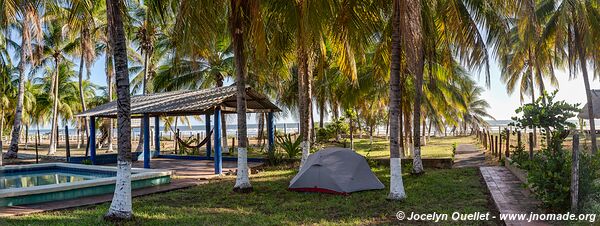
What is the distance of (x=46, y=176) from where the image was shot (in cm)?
1395

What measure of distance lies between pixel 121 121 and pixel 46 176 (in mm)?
9052

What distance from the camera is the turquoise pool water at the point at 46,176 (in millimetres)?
12484

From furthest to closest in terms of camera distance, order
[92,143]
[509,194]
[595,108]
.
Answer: [595,108], [92,143], [509,194]

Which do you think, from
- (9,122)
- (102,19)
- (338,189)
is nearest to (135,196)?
(338,189)

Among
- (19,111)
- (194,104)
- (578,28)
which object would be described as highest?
(578,28)

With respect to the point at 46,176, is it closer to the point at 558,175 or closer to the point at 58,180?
the point at 58,180

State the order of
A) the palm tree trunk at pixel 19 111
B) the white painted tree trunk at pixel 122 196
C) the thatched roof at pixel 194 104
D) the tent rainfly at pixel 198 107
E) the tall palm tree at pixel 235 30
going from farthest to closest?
the palm tree trunk at pixel 19 111
the thatched roof at pixel 194 104
the tent rainfly at pixel 198 107
the tall palm tree at pixel 235 30
the white painted tree trunk at pixel 122 196

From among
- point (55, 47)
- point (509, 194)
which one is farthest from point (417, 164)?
point (55, 47)

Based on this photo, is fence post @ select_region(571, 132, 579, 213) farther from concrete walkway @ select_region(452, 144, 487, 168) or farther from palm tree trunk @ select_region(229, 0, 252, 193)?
concrete walkway @ select_region(452, 144, 487, 168)

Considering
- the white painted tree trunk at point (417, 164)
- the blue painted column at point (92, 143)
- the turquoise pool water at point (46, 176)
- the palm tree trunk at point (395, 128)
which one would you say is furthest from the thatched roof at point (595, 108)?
the turquoise pool water at point (46, 176)

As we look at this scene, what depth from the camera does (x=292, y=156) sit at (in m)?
15.7

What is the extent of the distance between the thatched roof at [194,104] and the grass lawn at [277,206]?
3.12 meters

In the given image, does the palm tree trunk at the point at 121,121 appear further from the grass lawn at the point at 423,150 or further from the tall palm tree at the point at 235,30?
the grass lawn at the point at 423,150

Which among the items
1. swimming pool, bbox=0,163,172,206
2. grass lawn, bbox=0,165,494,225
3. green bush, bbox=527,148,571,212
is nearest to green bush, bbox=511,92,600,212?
green bush, bbox=527,148,571,212
